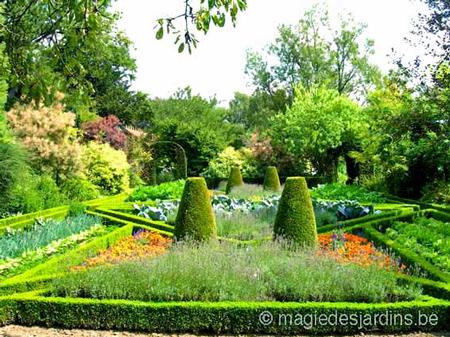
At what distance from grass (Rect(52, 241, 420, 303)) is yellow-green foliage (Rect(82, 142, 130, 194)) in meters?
14.0

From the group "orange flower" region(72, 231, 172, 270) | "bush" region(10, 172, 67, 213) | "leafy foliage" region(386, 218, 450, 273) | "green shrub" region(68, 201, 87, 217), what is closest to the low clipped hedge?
"orange flower" region(72, 231, 172, 270)

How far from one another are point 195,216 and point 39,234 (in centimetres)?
309

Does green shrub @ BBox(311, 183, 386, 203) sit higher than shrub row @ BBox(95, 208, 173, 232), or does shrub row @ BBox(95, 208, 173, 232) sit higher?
green shrub @ BBox(311, 183, 386, 203)

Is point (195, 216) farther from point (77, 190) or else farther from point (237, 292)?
point (77, 190)

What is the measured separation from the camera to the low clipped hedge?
5613 mm

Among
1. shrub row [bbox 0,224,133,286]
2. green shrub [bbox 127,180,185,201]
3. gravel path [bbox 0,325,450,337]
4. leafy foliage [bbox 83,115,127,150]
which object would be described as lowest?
gravel path [bbox 0,325,450,337]

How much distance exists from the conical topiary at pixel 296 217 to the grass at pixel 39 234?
4.29 meters

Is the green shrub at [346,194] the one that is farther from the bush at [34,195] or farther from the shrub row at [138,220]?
the bush at [34,195]

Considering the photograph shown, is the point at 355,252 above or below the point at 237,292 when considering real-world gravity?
above

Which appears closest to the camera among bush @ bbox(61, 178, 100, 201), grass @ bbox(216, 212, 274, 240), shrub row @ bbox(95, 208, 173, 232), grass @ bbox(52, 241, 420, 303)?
grass @ bbox(52, 241, 420, 303)

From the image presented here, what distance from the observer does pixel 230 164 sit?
29.7m

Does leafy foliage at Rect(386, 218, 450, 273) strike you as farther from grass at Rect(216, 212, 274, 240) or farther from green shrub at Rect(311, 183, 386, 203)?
green shrub at Rect(311, 183, 386, 203)

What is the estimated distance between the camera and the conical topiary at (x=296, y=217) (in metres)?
8.51

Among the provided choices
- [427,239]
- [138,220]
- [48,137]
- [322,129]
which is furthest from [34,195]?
[322,129]
